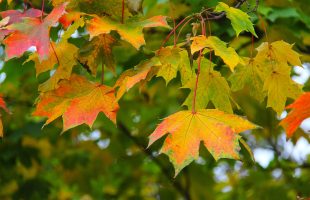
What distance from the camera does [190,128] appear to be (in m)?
1.41

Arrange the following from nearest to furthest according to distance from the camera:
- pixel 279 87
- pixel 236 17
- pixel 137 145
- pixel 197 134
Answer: pixel 197 134 < pixel 236 17 < pixel 279 87 < pixel 137 145

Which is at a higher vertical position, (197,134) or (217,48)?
(217,48)

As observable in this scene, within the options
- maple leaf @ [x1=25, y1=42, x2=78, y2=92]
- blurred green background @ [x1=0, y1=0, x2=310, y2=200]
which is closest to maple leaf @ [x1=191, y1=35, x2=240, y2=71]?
maple leaf @ [x1=25, y1=42, x2=78, y2=92]

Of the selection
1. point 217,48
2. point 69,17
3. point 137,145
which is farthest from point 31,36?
point 137,145

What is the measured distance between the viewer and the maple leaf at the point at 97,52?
1641 mm

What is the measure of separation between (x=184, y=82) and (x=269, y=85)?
0.28 metres

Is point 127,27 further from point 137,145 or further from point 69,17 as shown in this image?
point 137,145

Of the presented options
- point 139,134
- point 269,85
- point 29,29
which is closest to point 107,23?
point 29,29

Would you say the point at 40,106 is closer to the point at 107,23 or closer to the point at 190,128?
the point at 107,23

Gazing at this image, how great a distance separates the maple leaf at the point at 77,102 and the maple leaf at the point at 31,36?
24cm

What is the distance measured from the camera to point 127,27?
4.89 feet

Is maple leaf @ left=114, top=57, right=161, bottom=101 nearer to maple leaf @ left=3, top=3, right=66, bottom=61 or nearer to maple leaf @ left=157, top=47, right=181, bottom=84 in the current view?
maple leaf @ left=157, top=47, right=181, bottom=84

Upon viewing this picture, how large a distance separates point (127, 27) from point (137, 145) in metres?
1.83

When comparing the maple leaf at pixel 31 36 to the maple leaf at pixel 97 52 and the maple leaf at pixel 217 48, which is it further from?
the maple leaf at pixel 217 48
